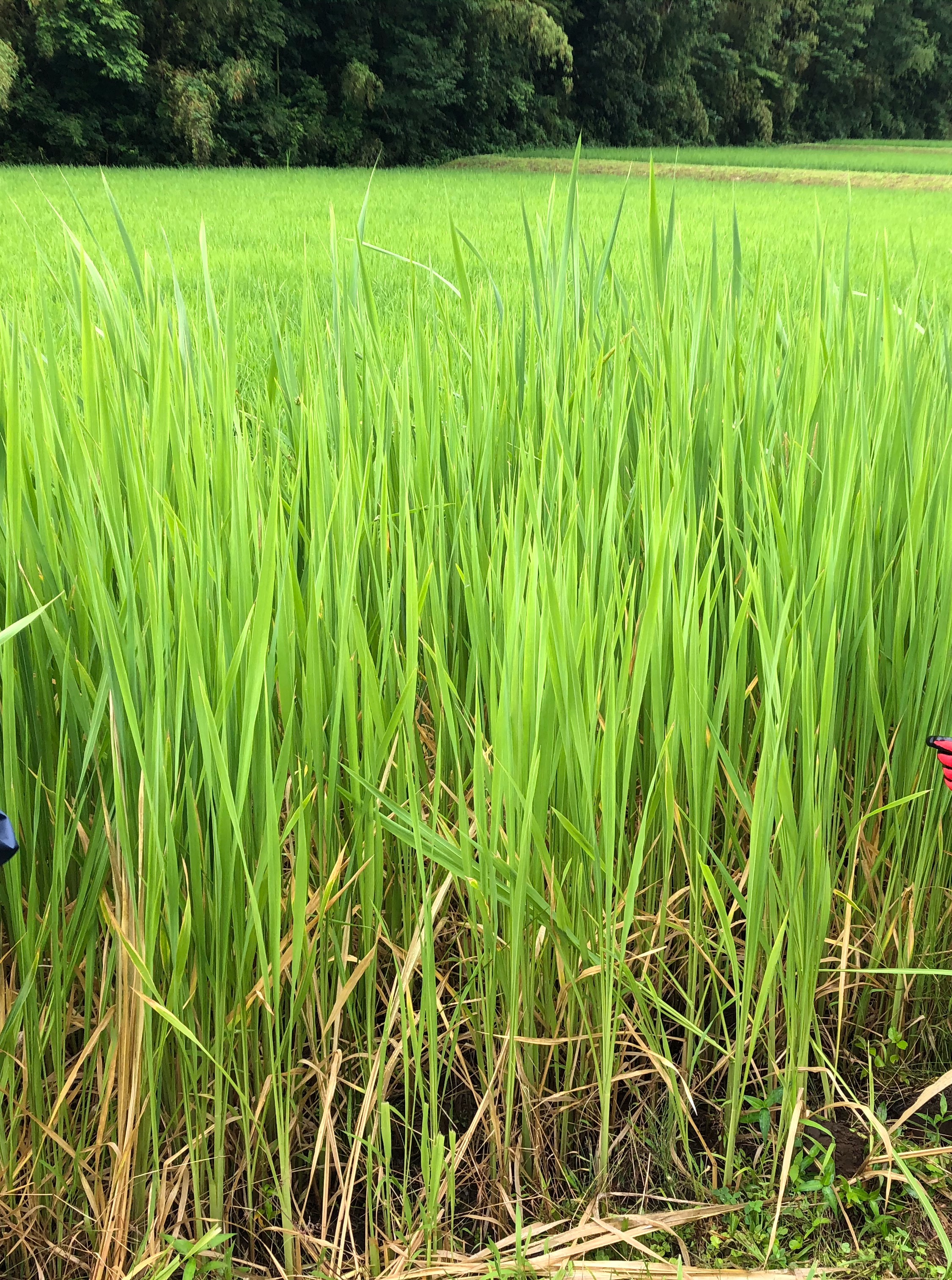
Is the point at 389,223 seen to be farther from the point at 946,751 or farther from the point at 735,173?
the point at 735,173

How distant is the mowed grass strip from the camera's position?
11.8 m

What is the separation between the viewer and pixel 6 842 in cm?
46

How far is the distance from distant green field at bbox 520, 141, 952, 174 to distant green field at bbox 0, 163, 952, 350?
4.22 metres

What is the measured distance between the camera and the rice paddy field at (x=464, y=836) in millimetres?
700

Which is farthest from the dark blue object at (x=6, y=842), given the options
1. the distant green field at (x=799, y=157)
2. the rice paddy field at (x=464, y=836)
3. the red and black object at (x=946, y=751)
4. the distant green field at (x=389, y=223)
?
the distant green field at (x=799, y=157)

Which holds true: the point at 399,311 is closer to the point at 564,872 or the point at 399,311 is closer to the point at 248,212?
the point at 564,872

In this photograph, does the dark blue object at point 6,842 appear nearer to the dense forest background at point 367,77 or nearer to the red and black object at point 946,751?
the red and black object at point 946,751

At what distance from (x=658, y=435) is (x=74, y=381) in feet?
2.24

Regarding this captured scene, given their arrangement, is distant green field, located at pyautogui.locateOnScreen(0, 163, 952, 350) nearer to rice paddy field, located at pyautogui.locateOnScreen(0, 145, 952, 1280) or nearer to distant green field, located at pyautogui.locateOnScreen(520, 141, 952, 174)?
rice paddy field, located at pyautogui.locateOnScreen(0, 145, 952, 1280)

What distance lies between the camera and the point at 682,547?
800 mm

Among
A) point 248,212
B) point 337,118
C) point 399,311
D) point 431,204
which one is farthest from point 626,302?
point 337,118

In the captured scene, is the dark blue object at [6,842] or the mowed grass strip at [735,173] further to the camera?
the mowed grass strip at [735,173]

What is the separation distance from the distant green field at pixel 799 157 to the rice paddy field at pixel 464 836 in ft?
43.0

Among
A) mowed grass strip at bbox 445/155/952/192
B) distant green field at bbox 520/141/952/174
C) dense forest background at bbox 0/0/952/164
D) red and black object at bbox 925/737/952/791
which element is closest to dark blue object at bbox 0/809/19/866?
red and black object at bbox 925/737/952/791
